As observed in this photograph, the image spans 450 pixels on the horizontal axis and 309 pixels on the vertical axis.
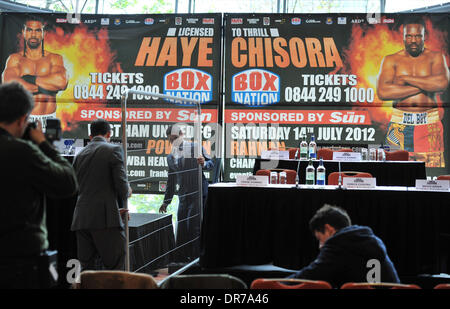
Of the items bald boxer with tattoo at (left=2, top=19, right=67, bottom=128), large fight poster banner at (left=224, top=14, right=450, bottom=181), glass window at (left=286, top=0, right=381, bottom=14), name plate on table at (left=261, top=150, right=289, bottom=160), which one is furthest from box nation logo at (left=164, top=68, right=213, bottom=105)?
glass window at (left=286, top=0, right=381, bottom=14)

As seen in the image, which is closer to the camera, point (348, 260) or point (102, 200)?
point (348, 260)

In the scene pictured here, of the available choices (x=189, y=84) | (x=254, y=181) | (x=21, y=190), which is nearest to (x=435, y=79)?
(x=189, y=84)

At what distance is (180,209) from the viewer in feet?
16.0

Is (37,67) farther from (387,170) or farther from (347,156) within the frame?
(387,170)

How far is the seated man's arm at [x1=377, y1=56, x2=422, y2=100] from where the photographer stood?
24.5ft

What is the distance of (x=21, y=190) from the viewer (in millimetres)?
1876

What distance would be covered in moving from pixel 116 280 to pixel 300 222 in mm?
2415

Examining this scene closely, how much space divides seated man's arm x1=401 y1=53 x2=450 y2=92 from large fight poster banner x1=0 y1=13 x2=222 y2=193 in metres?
2.98

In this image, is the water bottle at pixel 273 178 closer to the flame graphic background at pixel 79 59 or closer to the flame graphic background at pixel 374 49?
the flame graphic background at pixel 374 49

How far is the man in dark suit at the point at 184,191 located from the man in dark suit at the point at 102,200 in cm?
117

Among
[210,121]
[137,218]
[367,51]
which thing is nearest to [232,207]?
[137,218]

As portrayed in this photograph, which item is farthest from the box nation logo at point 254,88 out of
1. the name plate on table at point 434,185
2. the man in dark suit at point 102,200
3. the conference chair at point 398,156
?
the man in dark suit at point 102,200

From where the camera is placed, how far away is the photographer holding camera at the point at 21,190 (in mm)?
1839

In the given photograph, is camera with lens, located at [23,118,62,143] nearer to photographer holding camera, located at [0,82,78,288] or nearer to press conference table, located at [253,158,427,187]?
photographer holding camera, located at [0,82,78,288]
